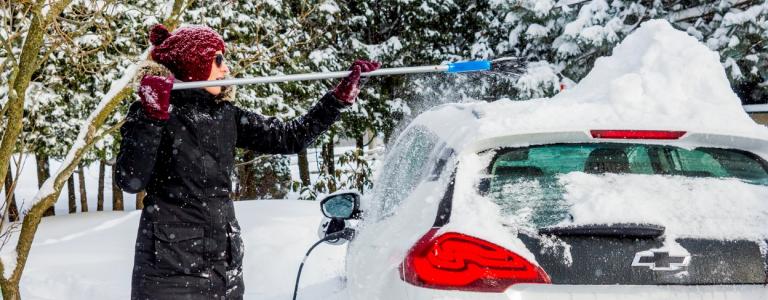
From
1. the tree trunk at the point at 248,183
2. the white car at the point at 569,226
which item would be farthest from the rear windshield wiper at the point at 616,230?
the tree trunk at the point at 248,183

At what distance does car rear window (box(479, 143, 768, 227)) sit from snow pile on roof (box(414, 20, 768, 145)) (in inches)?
3.4

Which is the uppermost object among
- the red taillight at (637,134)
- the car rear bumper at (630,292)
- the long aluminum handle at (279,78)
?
the long aluminum handle at (279,78)

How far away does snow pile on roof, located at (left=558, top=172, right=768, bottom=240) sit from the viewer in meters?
1.95

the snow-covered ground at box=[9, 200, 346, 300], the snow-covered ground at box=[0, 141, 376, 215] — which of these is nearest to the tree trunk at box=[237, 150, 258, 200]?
the snow-covered ground at box=[0, 141, 376, 215]

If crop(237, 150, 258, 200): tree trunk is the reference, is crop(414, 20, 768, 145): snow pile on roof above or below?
above

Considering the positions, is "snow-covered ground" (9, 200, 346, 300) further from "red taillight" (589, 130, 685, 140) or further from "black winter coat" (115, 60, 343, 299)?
"red taillight" (589, 130, 685, 140)

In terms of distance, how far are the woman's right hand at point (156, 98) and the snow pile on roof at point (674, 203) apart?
146 cm

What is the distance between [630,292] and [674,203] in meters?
0.35

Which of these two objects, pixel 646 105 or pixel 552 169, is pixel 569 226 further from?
pixel 646 105

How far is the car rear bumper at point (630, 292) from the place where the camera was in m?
1.86

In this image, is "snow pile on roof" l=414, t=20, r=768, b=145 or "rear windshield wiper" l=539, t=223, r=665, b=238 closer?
"rear windshield wiper" l=539, t=223, r=665, b=238

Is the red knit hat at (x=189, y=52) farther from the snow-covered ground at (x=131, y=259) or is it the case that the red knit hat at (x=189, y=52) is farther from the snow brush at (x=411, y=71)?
the snow-covered ground at (x=131, y=259)

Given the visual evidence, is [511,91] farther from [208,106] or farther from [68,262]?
[208,106]

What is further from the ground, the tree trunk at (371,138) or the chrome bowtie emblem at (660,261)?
the tree trunk at (371,138)
